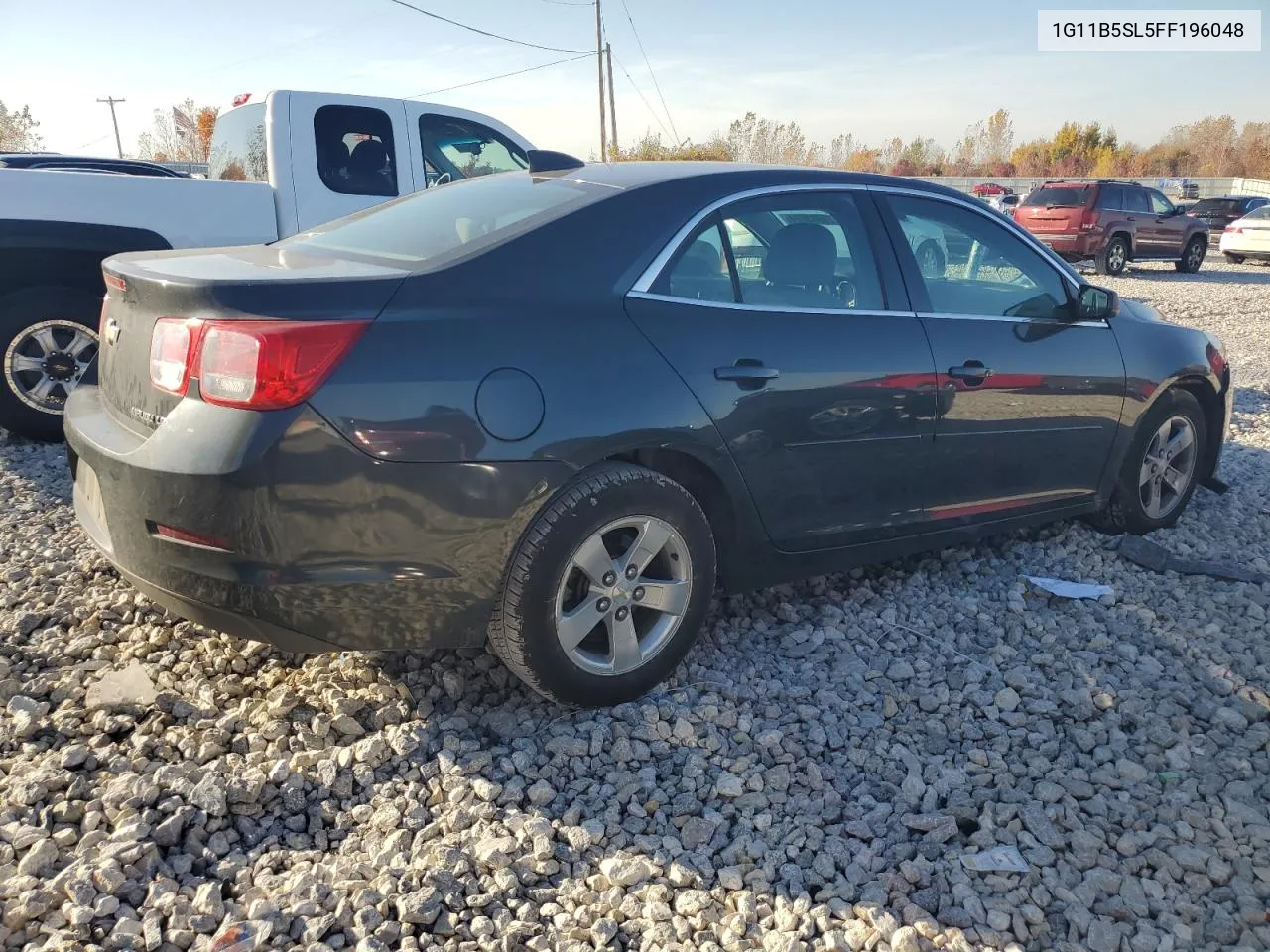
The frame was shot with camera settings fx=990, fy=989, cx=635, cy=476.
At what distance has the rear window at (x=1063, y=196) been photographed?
62.1 feet

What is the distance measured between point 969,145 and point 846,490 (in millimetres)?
89536

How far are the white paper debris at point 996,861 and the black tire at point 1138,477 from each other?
2.66 meters

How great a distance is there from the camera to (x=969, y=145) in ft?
275

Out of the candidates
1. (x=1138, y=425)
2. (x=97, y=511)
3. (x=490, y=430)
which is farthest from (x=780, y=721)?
(x=1138, y=425)

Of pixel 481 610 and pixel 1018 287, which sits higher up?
pixel 1018 287

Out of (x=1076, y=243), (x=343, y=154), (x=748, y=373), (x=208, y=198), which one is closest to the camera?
(x=748, y=373)

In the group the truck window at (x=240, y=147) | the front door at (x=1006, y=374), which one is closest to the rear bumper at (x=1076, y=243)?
the truck window at (x=240, y=147)

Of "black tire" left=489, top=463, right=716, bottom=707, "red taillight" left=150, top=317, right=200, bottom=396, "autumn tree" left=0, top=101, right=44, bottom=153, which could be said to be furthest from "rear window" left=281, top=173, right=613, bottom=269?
"autumn tree" left=0, top=101, right=44, bottom=153

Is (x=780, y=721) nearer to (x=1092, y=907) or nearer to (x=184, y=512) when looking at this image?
(x=1092, y=907)

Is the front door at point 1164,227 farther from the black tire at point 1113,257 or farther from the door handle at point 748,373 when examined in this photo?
the door handle at point 748,373

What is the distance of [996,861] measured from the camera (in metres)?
2.52

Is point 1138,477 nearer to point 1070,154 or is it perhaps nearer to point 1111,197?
→ point 1111,197

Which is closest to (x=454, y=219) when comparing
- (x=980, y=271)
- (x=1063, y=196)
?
(x=980, y=271)

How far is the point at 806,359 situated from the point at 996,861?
1.62 m
